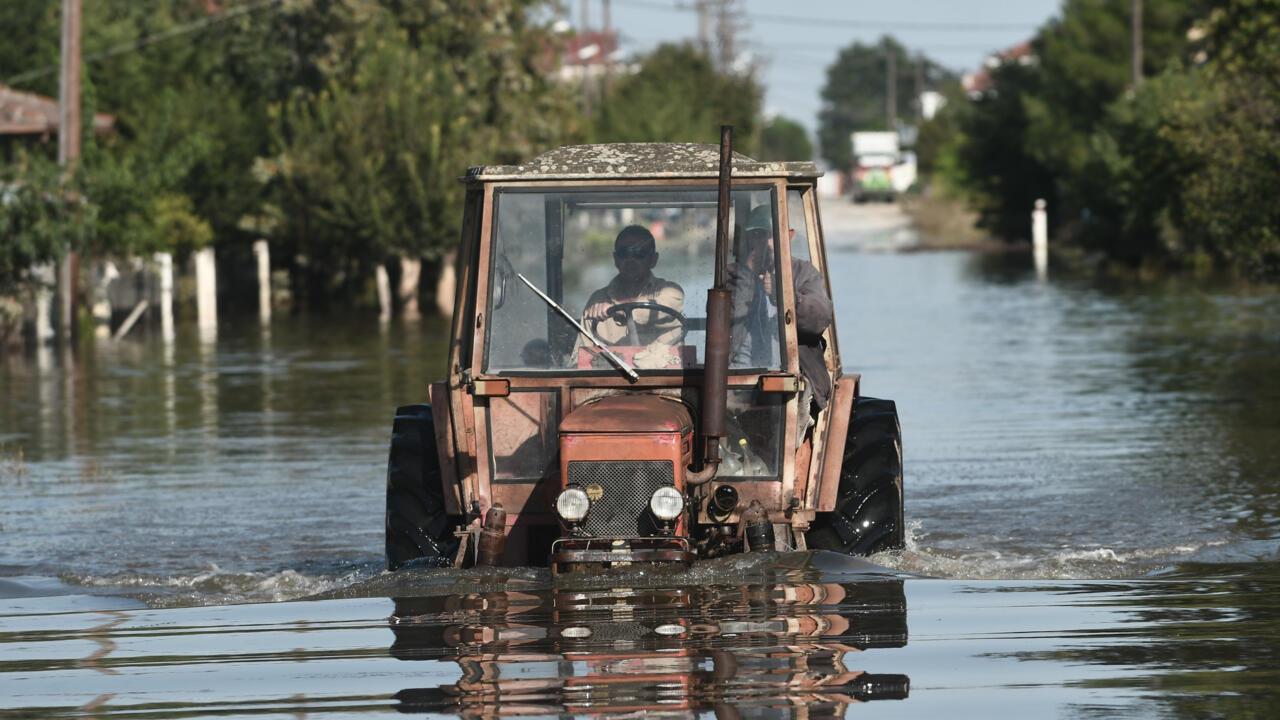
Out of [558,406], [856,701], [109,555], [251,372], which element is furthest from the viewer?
[251,372]

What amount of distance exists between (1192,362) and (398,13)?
75.6ft

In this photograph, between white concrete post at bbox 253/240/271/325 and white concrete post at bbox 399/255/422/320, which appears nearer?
white concrete post at bbox 399/255/422/320

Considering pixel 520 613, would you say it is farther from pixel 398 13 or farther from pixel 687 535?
pixel 398 13

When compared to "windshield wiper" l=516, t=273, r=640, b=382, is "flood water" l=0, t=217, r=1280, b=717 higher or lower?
lower

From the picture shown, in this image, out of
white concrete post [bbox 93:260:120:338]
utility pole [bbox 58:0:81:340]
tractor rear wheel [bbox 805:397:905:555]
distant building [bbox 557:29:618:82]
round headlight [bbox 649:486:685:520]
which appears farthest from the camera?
distant building [bbox 557:29:618:82]

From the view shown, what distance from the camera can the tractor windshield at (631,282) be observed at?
1001 centimetres

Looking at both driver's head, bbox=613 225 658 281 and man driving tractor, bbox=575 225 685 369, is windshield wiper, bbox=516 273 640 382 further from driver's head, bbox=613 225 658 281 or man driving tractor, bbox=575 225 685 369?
driver's head, bbox=613 225 658 281

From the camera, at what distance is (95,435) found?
19953 millimetres

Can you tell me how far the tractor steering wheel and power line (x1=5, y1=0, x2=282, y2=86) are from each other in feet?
108

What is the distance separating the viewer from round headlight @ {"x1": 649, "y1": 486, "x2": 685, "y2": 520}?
9148mm

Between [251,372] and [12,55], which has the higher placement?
[12,55]

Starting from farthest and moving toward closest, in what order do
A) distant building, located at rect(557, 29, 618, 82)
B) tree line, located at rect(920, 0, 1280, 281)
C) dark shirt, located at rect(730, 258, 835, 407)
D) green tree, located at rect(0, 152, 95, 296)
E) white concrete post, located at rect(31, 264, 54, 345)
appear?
distant building, located at rect(557, 29, 618, 82) → white concrete post, located at rect(31, 264, 54, 345) → green tree, located at rect(0, 152, 95, 296) → tree line, located at rect(920, 0, 1280, 281) → dark shirt, located at rect(730, 258, 835, 407)

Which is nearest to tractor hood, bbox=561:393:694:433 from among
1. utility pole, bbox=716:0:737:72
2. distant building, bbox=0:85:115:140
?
distant building, bbox=0:85:115:140

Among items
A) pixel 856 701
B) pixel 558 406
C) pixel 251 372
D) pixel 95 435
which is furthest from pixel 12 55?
pixel 856 701
